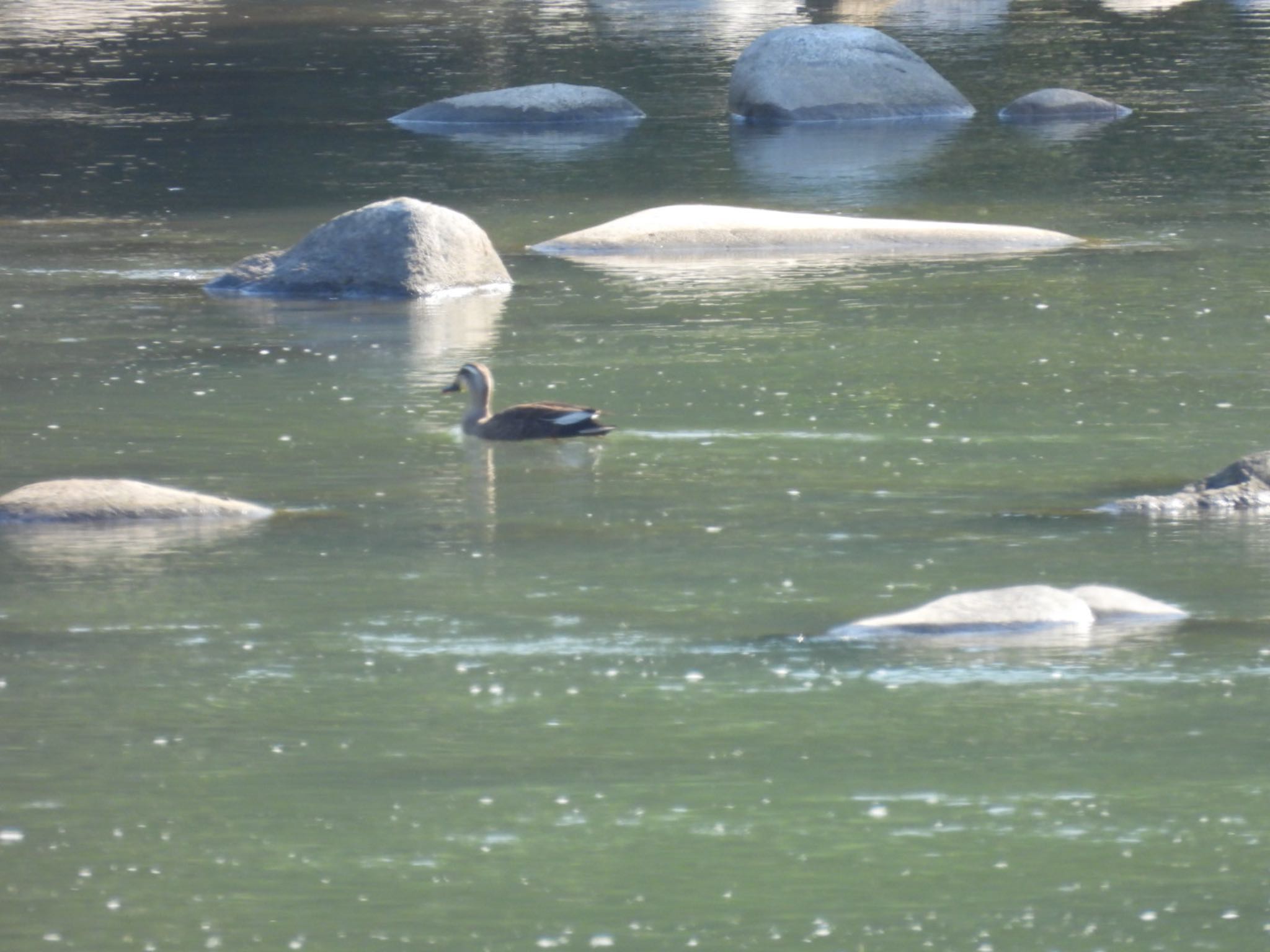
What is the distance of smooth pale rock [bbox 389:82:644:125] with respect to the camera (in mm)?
25375

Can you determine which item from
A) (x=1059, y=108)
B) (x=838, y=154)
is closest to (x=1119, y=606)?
(x=838, y=154)

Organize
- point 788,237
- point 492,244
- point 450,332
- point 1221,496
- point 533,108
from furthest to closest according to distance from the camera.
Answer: point 533,108, point 788,237, point 492,244, point 450,332, point 1221,496

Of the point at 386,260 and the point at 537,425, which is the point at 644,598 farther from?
the point at 386,260

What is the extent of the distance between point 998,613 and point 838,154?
49.0 feet

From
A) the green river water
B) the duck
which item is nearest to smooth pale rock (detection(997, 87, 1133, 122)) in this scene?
the green river water

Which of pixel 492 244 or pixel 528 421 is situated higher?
pixel 492 244

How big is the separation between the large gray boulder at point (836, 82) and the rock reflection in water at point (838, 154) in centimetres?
28

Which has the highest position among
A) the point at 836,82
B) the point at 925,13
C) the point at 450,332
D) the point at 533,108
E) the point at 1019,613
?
the point at 925,13

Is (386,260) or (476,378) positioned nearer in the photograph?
(476,378)

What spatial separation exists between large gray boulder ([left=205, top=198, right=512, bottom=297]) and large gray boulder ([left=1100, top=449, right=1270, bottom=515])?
6.51 m

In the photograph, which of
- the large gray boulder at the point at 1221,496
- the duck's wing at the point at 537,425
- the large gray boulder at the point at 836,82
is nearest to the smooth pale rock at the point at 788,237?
the duck's wing at the point at 537,425

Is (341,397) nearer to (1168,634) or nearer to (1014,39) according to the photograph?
(1168,634)

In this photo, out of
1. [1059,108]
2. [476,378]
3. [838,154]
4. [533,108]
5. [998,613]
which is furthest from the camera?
[533,108]

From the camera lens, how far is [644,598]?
27.7 ft
